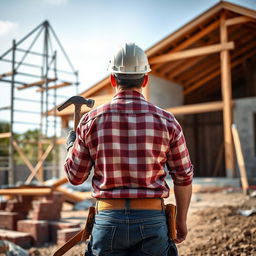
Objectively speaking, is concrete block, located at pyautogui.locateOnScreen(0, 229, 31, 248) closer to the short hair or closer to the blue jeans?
the blue jeans

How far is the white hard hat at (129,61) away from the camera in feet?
6.40

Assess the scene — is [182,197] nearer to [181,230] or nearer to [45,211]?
[181,230]

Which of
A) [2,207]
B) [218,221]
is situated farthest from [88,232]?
[2,207]

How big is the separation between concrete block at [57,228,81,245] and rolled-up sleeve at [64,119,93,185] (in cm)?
448

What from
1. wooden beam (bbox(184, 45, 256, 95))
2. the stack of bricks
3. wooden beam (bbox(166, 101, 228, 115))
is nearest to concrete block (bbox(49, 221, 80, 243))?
the stack of bricks

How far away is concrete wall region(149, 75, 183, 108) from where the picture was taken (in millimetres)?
15930

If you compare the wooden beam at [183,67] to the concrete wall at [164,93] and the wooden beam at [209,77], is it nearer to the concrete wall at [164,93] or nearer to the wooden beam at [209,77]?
the concrete wall at [164,93]

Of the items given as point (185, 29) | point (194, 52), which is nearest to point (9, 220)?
point (194, 52)

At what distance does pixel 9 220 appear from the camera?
6977 millimetres

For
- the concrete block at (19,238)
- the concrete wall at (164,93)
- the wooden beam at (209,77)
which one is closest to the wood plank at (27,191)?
the concrete block at (19,238)

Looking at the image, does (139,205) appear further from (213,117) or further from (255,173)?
(213,117)

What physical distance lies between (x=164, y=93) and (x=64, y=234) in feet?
36.6

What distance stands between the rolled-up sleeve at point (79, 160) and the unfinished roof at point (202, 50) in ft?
39.5

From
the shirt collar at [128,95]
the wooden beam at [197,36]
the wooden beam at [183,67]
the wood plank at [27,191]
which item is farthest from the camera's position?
the wooden beam at [183,67]
